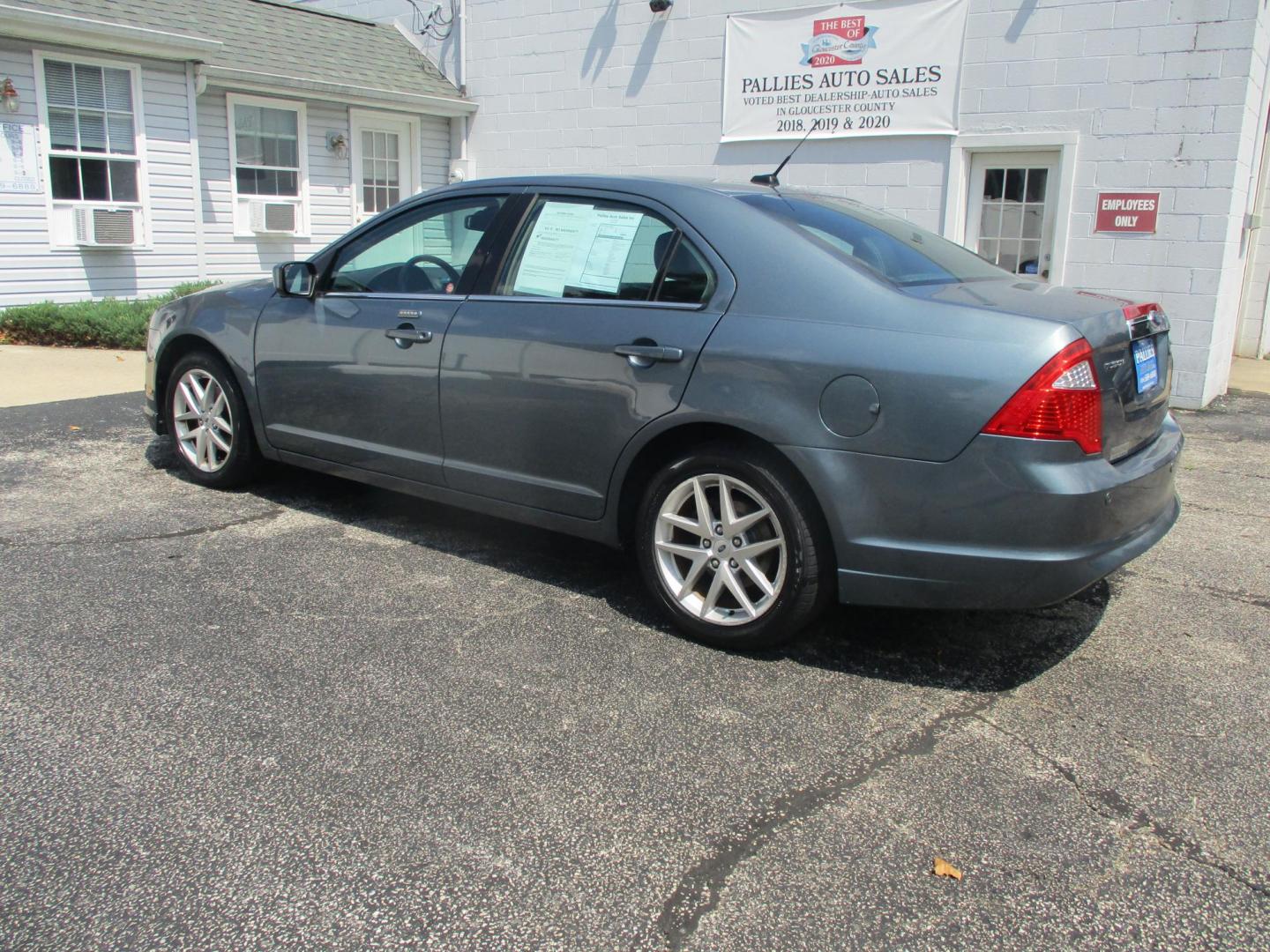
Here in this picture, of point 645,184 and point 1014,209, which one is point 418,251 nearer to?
point 645,184

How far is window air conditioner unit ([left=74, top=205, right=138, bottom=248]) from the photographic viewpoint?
37.3 ft

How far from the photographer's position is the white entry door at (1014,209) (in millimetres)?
9953

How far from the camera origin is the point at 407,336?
4461 millimetres

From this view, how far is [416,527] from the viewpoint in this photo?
16.7 ft

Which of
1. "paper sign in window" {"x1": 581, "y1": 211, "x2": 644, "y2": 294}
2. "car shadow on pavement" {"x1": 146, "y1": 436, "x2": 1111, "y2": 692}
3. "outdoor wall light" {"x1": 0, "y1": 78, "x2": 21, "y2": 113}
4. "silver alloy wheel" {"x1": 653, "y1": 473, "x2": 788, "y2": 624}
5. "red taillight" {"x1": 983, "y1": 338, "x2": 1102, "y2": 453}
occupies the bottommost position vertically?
"car shadow on pavement" {"x1": 146, "y1": 436, "x2": 1111, "y2": 692}

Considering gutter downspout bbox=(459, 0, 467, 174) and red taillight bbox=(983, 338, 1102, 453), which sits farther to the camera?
gutter downspout bbox=(459, 0, 467, 174)

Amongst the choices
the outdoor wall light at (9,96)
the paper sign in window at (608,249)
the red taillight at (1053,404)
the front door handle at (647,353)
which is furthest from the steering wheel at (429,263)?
the outdoor wall light at (9,96)

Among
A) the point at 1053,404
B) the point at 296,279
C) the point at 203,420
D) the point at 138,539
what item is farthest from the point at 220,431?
the point at 1053,404

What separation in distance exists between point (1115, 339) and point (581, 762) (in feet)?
6.83

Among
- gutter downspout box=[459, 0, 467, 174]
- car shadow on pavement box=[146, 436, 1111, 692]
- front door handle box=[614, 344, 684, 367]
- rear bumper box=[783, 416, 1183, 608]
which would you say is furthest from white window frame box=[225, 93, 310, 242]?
rear bumper box=[783, 416, 1183, 608]

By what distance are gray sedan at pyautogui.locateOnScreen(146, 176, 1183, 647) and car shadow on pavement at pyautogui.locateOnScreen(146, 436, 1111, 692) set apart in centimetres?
26

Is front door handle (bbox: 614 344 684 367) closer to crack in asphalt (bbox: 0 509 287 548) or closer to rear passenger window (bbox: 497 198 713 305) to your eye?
rear passenger window (bbox: 497 198 713 305)

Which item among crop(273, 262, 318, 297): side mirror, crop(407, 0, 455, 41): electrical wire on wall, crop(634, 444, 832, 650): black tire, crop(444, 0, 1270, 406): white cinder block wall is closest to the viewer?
crop(634, 444, 832, 650): black tire

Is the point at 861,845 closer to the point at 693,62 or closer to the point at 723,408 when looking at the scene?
the point at 723,408
